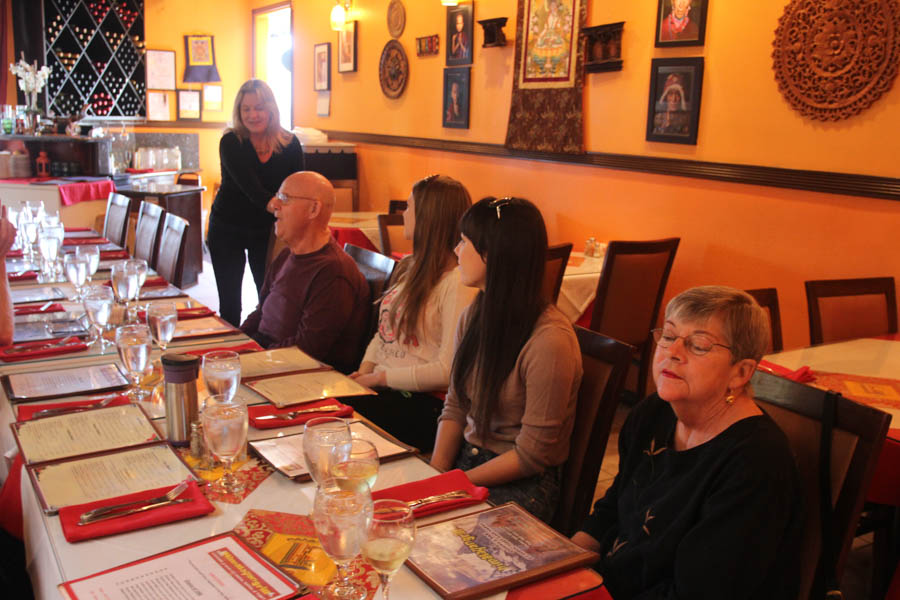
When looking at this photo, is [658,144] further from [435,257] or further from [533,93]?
[435,257]

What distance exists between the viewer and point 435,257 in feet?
7.93

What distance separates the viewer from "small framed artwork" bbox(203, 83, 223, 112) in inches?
351

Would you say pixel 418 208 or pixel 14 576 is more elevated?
pixel 418 208

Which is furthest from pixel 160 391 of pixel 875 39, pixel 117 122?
pixel 117 122

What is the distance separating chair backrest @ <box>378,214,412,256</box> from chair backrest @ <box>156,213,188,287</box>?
4.07 feet

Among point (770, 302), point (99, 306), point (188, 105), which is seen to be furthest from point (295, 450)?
point (188, 105)

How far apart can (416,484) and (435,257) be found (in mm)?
1121

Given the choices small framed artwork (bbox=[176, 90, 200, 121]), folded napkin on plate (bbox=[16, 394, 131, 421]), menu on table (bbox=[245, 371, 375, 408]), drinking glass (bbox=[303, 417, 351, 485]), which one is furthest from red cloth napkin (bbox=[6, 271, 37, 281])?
small framed artwork (bbox=[176, 90, 200, 121])

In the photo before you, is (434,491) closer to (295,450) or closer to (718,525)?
(295,450)

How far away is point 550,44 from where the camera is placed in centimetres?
476

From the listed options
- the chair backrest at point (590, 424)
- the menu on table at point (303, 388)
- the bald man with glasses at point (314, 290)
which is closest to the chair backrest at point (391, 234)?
the bald man with glasses at point (314, 290)

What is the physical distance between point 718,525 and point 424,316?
1267mm

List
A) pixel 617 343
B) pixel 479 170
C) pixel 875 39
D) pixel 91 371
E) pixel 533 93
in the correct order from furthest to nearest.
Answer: pixel 479 170 < pixel 533 93 < pixel 875 39 < pixel 91 371 < pixel 617 343

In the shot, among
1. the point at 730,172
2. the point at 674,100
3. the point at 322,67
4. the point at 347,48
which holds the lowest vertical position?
the point at 730,172
